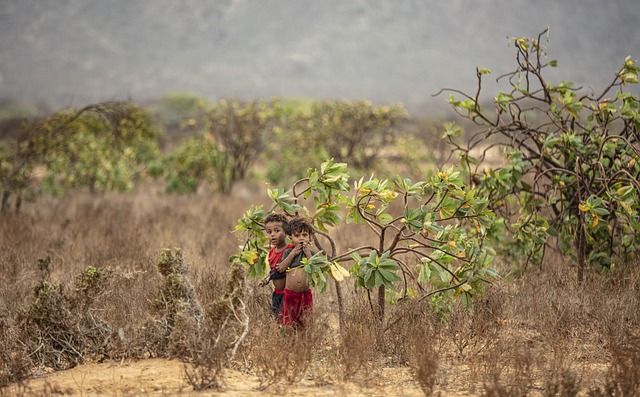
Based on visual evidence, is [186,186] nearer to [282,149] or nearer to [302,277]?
[282,149]

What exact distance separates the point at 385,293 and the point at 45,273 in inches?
126

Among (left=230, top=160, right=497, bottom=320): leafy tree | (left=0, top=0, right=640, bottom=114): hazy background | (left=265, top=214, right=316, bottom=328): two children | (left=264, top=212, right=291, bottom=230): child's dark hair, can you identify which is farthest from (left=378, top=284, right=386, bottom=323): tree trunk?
(left=0, top=0, right=640, bottom=114): hazy background

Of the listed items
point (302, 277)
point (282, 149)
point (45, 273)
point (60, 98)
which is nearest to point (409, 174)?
point (282, 149)

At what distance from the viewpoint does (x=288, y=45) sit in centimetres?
7881

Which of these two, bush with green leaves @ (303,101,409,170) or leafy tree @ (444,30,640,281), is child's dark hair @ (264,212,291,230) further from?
bush with green leaves @ (303,101,409,170)

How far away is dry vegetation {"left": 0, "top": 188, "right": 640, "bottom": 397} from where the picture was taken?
12.6 feet

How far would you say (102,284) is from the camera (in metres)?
4.68

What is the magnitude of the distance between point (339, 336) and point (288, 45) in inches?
3012

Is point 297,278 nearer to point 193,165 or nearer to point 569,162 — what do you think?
point 569,162

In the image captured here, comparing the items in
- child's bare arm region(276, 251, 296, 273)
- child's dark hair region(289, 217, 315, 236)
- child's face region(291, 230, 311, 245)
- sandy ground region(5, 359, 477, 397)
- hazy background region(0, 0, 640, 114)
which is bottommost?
sandy ground region(5, 359, 477, 397)

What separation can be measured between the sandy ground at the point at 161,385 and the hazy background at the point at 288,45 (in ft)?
203

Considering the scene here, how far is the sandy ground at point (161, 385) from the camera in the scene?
3.71 m

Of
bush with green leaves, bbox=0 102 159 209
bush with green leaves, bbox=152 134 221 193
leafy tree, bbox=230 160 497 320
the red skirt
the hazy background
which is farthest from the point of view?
the hazy background

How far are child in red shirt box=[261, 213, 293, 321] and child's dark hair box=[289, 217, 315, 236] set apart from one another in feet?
0.30
